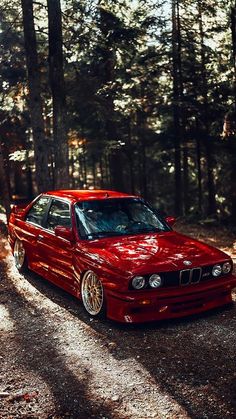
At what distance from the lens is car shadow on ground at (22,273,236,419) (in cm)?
429

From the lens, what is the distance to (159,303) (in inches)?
231

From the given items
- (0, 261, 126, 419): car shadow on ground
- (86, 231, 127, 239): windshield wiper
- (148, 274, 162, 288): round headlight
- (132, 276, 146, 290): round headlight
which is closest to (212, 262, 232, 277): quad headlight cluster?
(148, 274, 162, 288): round headlight

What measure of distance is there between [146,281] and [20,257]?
4.33 m

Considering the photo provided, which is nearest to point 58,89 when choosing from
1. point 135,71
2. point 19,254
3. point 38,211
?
point 38,211

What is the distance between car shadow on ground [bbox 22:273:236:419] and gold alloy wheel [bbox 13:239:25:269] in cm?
242

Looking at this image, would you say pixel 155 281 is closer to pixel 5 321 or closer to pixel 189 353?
pixel 189 353

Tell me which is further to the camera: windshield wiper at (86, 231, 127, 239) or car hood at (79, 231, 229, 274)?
windshield wiper at (86, 231, 127, 239)

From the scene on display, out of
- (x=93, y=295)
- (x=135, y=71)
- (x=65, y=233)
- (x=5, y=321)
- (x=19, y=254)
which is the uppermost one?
(x=135, y=71)

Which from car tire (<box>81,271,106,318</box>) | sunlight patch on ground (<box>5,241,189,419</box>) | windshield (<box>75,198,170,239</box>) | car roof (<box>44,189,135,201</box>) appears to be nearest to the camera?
sunlight patch on ground (<box>5,241,189,419</box>)

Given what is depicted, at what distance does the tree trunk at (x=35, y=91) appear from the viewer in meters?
13.6

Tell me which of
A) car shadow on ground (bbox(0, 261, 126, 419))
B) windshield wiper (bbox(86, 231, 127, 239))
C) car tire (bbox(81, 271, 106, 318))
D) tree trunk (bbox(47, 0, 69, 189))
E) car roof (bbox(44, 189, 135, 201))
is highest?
tree trunk (bbox(47, 0, 69, 189))

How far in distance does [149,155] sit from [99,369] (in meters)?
30.9

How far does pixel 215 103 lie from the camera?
1936 centimetres

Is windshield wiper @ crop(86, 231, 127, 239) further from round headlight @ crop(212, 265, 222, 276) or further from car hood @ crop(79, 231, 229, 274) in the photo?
round headlight @ crop(212, 265, 222, 276)
